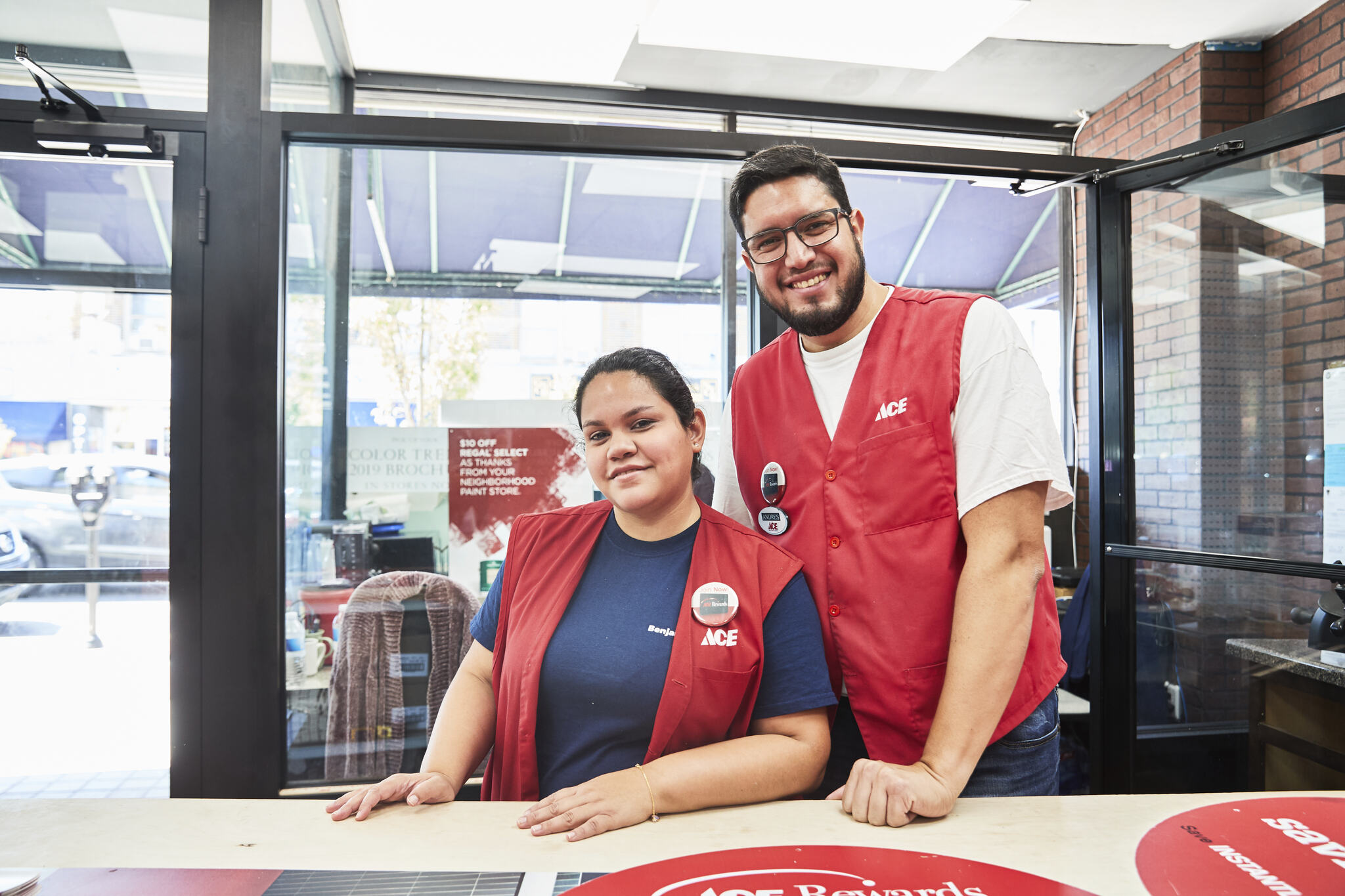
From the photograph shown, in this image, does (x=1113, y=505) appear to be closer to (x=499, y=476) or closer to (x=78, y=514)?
(x=499, y=476)

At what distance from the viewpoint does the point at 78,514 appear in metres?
2.12

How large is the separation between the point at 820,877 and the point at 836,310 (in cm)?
94

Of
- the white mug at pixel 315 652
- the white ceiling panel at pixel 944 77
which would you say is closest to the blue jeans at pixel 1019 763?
the white mug at pixel 315 652

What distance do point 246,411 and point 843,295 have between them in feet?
4.87

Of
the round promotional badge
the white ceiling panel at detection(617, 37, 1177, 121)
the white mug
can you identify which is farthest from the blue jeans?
the white ceiling panel at detection(617, 37, 1177, 121)

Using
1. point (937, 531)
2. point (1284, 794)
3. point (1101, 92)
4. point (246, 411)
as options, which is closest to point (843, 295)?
point (937, 531)

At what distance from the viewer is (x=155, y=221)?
205cm

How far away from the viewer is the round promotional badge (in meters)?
1.50

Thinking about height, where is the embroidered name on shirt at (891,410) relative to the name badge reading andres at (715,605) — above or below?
above

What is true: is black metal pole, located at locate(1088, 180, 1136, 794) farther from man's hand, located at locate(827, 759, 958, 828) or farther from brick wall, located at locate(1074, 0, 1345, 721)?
man's hand, located at locate(827, 759, 958, 828)

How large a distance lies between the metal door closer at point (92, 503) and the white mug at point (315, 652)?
20.8 inches

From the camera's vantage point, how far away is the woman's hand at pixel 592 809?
3.08ft

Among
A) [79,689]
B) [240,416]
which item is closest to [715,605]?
[240,416]

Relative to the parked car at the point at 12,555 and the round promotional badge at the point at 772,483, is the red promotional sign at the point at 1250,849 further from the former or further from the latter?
the parked car at the point at 12,555
